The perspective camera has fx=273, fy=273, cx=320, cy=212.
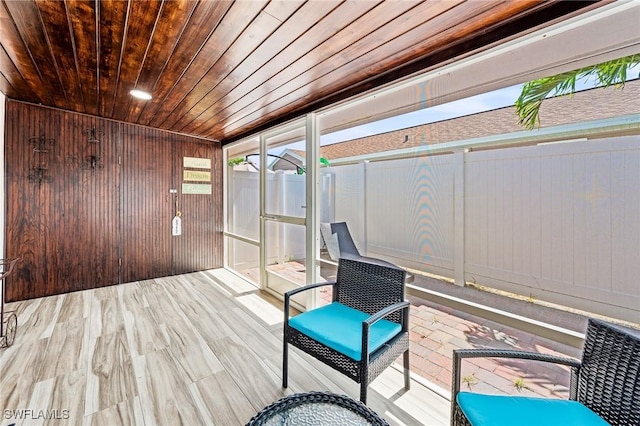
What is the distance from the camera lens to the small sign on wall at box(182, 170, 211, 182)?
14.9 feet

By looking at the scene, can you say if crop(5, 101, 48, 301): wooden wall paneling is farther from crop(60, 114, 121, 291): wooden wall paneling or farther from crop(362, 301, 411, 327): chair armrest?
crop(362, 301, 411, 327): chair armrest

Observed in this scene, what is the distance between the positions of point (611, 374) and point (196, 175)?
5.01m

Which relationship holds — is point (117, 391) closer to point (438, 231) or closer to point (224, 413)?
point (224, 413)

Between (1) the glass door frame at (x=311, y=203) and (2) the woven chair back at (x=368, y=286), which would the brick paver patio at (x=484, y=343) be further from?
(1) the glass door frame at (x=311, y=203)

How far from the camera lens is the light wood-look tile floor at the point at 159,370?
67.3 inches

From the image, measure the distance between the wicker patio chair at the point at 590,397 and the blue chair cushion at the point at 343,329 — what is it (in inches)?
20.5

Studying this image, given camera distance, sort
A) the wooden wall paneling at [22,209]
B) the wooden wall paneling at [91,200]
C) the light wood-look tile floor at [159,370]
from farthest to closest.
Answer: the wooden wall paneling at [91,200] → the wooden wall paneling at [22,209] → the light wood-look tile floor at [159,370]

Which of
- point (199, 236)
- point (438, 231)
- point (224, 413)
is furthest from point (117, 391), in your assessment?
point (199, 236)

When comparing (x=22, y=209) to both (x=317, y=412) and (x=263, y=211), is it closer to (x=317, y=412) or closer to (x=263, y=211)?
(x=263, y=211)

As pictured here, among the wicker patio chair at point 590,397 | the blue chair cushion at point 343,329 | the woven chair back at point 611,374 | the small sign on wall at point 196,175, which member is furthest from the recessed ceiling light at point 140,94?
the woven chair back at point 611,374

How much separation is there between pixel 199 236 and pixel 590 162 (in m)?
4.87

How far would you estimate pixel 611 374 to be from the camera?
43.9 inches

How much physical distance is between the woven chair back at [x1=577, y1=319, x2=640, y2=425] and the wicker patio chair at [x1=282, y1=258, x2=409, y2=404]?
2.84 ft

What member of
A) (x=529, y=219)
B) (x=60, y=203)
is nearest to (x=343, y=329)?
(x=529, y=219)
